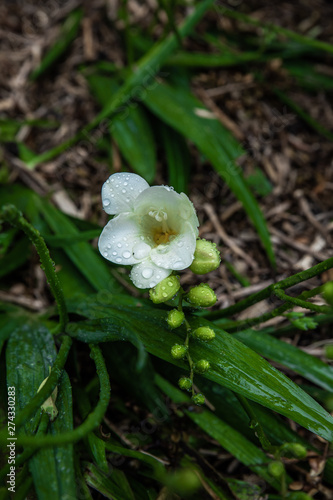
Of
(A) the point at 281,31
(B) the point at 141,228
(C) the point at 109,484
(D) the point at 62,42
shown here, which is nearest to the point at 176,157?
(A) the point at 281,31

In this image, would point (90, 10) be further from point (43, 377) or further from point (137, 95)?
point (43, 377)

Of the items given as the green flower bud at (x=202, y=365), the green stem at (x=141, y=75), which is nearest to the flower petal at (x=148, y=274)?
the green flower bud at (x=202, y=365)

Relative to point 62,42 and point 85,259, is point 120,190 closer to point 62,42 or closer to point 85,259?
point 85,259

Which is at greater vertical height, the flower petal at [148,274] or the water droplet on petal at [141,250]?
the water droplet on petal at [141,250]

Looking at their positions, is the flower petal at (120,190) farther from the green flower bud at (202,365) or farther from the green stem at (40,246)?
the green flower bud at (202,365)

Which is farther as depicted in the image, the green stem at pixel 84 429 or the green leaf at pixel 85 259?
the green leaf at pixel 85 259

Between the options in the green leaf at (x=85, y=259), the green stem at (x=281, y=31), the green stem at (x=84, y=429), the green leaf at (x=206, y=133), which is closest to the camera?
the green stem at (x=84, y=429)
